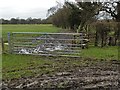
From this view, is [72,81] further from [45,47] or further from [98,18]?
[98,18]

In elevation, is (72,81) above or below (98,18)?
below

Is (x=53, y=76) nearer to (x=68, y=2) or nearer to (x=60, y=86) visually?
(x=60, y=86)

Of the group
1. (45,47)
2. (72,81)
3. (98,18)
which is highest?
(98,18)

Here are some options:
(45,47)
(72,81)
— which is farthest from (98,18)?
(72,81)

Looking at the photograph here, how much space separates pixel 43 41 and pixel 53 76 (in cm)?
586

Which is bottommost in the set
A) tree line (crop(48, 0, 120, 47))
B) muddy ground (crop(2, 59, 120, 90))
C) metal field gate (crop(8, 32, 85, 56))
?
muddy ground (crop(2, 59, 120, 90))

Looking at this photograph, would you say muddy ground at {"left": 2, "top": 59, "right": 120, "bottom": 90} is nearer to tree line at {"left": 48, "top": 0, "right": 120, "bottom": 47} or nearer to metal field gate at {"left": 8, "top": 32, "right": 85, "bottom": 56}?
metal field gate at {"left": 8, "top": 32, "right": 85, "bottom": 56}

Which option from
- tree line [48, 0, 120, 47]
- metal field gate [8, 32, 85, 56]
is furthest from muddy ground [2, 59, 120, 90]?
tree line [48, 0, 120, 47]

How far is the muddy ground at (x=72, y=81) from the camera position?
606 centimetres

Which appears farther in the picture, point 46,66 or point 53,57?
point 53,57

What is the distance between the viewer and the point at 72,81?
21.4 feet

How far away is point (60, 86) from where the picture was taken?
607cm

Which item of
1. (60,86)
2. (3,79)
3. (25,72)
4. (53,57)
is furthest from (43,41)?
(60,86)

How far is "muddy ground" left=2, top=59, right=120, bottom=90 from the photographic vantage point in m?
6.06
